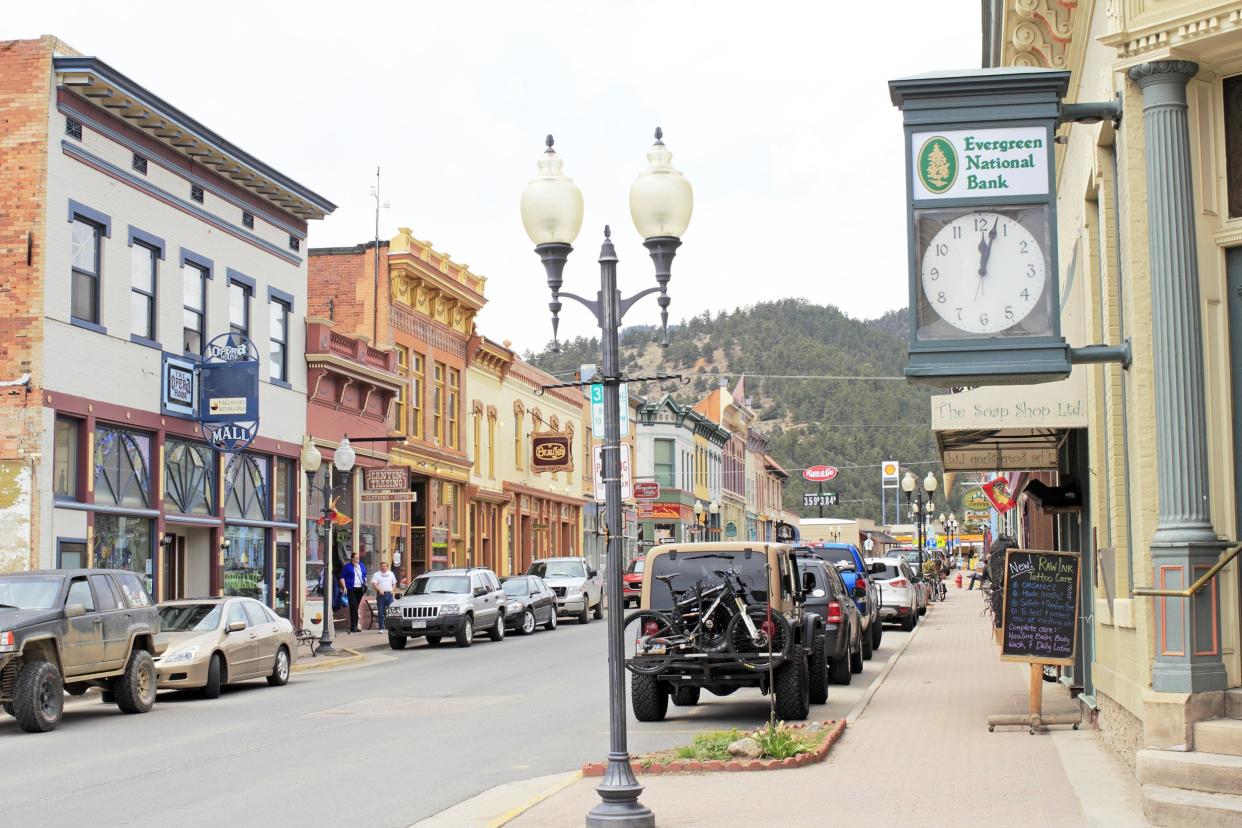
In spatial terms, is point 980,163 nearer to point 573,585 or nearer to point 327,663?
point 327,663

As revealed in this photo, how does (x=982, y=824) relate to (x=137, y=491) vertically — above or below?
below

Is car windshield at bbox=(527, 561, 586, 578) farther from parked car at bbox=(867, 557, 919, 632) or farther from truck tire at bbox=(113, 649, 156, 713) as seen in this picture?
truck tire at bbox=(113, 649, 156, 713)

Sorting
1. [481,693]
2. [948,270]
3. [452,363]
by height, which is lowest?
[481,693]

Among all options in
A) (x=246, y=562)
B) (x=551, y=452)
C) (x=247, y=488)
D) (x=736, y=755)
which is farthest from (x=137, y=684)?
(x=551, y=452)

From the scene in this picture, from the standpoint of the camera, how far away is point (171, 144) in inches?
1118

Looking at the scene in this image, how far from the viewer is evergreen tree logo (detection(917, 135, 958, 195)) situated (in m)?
9.67

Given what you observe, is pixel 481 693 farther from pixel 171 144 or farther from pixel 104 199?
pixel 171 144

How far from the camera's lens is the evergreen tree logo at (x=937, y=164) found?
31.7 ft

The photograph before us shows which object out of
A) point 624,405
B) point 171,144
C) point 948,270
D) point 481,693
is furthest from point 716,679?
point 624,405

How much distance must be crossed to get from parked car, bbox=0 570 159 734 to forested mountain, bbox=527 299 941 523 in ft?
232

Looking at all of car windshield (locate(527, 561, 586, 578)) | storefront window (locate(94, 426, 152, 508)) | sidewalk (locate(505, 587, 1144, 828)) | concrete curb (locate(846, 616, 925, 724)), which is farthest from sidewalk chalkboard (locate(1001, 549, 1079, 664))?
car windshield (locate(527, 561, 586, 578))

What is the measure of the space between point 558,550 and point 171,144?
109 ft

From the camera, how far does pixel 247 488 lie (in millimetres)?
31672

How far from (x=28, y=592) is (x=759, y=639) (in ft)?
28.3
